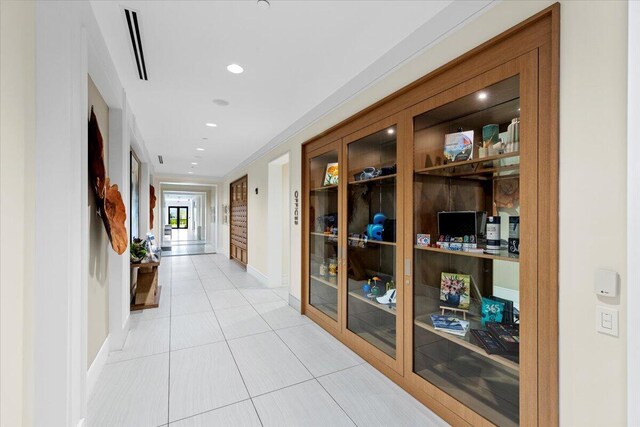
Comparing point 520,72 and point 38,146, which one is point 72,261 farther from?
point 520,72

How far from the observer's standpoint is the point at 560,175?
4.25 ft

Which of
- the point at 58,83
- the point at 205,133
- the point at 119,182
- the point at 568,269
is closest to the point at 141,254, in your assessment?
the point at 119,182

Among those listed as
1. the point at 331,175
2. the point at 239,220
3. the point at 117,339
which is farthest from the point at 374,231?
the point at 239,220

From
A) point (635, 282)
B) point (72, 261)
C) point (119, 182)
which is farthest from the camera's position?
point (119, 182)

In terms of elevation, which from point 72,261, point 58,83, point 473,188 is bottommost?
point 72,261

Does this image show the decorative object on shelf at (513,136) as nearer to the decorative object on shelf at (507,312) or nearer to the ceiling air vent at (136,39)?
the decorative object on shelf at (507,312)

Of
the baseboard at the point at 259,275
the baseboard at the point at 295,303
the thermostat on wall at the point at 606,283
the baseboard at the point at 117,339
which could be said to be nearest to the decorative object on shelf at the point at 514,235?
the thermostat on wall at the point at 606,283

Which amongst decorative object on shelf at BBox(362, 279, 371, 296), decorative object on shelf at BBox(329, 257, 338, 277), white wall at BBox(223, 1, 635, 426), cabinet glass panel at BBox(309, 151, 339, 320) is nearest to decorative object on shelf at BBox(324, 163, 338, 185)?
cabinet glass panel at BBox(309, 151, 339, 320)

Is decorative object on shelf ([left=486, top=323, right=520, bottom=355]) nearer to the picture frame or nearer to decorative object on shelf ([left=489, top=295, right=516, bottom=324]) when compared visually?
decorative object on shelf ([left=489, top=295, right=516, bottom=324])

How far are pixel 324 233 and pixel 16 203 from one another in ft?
8.86

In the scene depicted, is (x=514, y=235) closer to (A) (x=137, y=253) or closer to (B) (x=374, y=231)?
(B) (x=374, y=231)

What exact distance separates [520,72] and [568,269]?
1.02m

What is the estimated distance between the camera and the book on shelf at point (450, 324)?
6.30 feet

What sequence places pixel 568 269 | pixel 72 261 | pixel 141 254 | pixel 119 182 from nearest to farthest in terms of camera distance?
pixel 568 269, pixel 72 261, pixel 119 182, pixel 141 254
